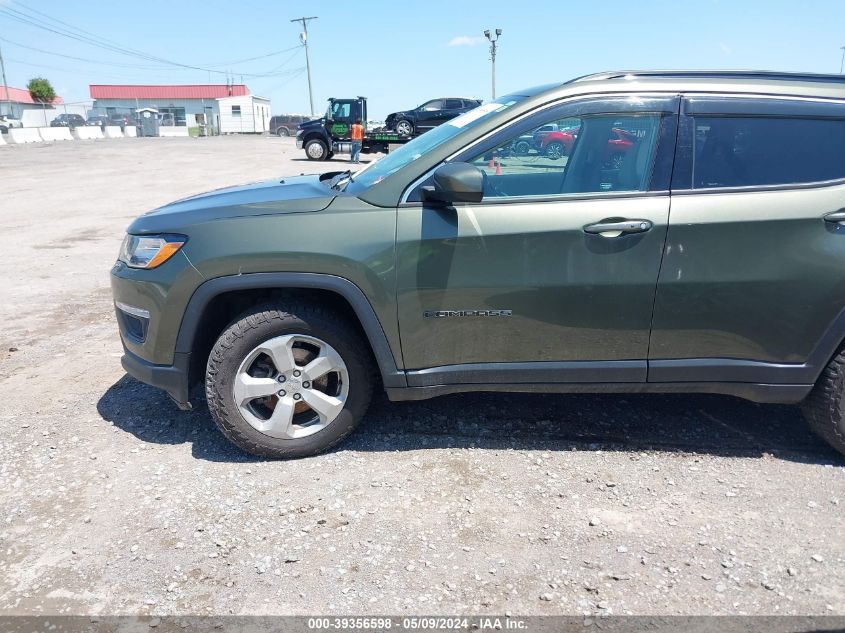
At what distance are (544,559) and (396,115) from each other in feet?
91.6

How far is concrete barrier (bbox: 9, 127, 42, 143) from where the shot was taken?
131ft

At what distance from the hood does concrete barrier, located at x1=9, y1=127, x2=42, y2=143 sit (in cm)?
4418

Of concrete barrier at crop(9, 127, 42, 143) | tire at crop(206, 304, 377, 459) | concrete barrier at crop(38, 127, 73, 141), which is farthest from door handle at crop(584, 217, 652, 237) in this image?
concrete barrier at crop(38, 127, 73, 141)

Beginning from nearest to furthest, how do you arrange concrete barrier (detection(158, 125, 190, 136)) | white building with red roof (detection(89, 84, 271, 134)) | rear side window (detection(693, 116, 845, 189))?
rear side window (detection(693, 116, 845, 189)) → concrete barrier (detection(158, 125, 190, 136)) → white building with red roof (detection(89, 84, 271, 134))

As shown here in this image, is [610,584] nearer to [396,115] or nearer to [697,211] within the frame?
[697,211]

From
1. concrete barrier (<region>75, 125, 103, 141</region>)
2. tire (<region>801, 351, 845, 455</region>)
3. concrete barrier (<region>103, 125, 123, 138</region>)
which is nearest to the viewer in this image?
tire (<region>801, 351, 845, 455</region>)

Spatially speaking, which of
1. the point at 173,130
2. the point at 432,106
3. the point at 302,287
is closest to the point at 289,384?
the point at 302,287

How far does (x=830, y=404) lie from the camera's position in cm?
330

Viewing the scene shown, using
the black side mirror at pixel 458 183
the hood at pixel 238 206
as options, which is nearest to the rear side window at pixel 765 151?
the black side mirror at pixel 458 183

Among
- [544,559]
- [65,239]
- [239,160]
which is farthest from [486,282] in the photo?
[239,160]

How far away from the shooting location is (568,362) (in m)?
3.31

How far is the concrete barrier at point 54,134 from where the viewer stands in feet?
143

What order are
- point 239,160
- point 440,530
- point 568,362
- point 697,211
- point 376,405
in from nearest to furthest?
1. point 440,530
2. point 697,211
3. point 568,362
4. point 376,405
5. point 239,160

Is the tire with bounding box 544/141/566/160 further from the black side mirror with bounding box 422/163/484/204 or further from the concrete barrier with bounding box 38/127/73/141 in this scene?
the concrete barrier with bounding box 38/127/73/141
